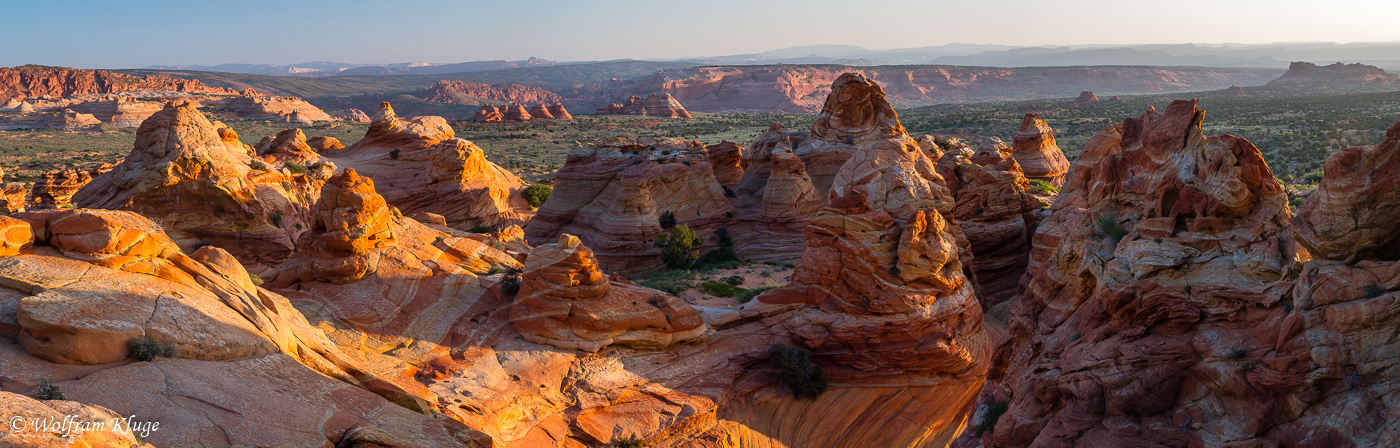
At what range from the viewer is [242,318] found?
41.1ft

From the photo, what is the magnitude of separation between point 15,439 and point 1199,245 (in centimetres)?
1475

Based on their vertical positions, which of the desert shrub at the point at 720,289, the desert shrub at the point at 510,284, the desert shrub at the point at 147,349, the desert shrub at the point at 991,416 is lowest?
the desert shrub at the point at 720,289

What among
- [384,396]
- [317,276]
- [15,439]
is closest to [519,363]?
[384,396]

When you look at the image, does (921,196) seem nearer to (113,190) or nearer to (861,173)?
(861,173)

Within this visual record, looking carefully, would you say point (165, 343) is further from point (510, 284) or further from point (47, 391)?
point (510, 284)

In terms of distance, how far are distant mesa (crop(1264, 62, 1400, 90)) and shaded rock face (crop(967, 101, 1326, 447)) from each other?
19407cm

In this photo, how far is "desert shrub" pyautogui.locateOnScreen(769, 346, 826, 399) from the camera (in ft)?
62.6

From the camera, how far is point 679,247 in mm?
33594

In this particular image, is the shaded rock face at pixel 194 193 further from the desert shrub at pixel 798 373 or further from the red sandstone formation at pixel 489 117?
the red sandstone formation at pixel 489 117

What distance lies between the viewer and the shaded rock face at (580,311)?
18422 millimetres

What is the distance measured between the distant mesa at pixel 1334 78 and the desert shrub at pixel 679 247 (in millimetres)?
184852

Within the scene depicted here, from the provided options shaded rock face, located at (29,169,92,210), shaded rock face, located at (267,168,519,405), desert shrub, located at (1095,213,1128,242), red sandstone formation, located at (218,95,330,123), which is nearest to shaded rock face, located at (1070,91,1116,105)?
desert shrub, located at (1095,213,1128,242)

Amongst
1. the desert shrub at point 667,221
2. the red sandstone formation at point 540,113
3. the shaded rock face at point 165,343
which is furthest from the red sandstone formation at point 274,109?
the shaded rock face at point 165,343

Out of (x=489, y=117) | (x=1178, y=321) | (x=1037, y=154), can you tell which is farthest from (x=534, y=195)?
(x=489, y=117)
